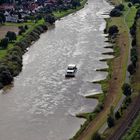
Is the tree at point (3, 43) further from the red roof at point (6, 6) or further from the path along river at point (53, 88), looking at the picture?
the red roof at point (6, 6)

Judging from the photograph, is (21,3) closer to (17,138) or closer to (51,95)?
(51,95)

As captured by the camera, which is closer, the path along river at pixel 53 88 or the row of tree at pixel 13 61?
the path along river at pixel 53 88

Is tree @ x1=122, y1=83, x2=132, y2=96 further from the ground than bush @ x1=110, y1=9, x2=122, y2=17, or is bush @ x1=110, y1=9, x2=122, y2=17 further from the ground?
bush @ x1=110, y1=9, x2=122, y2=17

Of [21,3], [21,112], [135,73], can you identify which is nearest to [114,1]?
[21,3]

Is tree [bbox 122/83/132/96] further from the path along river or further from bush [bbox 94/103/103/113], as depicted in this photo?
the path along river

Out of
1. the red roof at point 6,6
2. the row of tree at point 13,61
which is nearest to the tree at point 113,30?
the row of tree at point 13,61

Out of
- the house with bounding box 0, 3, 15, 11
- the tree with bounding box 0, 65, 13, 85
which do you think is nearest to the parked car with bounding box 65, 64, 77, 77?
the tree with bounding box 0, 65, 13, 85

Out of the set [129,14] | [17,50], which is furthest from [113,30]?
[17,50]
